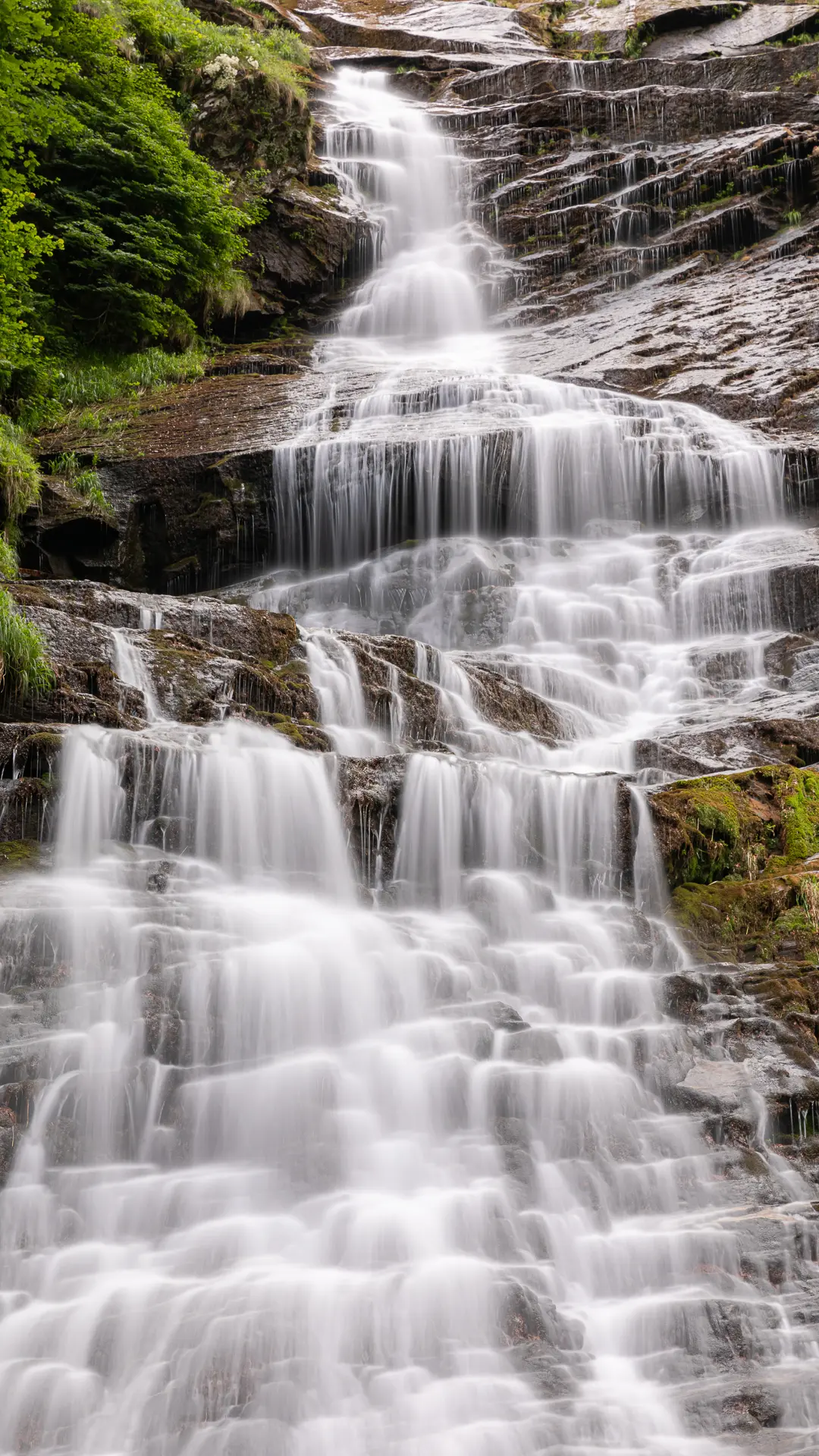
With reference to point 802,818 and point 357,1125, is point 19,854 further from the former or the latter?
point 802,818

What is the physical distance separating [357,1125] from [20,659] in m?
3.76

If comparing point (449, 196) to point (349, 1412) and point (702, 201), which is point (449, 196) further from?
point (349, 1412)

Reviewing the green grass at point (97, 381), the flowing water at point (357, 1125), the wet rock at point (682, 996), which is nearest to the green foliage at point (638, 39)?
the green grass at point (97, 381)

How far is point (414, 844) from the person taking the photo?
7.19m

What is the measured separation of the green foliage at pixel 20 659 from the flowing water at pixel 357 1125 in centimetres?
74

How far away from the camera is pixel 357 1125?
5160 millimetres

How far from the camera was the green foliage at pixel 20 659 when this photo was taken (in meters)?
7.00

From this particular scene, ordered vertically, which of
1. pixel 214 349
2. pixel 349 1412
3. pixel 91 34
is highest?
pixel 91 34

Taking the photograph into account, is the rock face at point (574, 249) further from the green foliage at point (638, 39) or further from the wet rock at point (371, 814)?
the wet rock at point (371, 814)

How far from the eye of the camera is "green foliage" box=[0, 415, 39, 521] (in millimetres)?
10898

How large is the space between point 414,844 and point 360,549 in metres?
6.53

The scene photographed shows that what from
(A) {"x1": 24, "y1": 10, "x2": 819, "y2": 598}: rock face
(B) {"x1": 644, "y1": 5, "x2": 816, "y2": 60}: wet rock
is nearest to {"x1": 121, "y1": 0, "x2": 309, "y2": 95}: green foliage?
(A) {"x1": 24, "y1": 10, "x2": 819, "y2": 598}: rock face

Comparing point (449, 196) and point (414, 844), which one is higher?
point (449, 196)

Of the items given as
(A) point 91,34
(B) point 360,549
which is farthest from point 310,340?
(B) point 360,549
